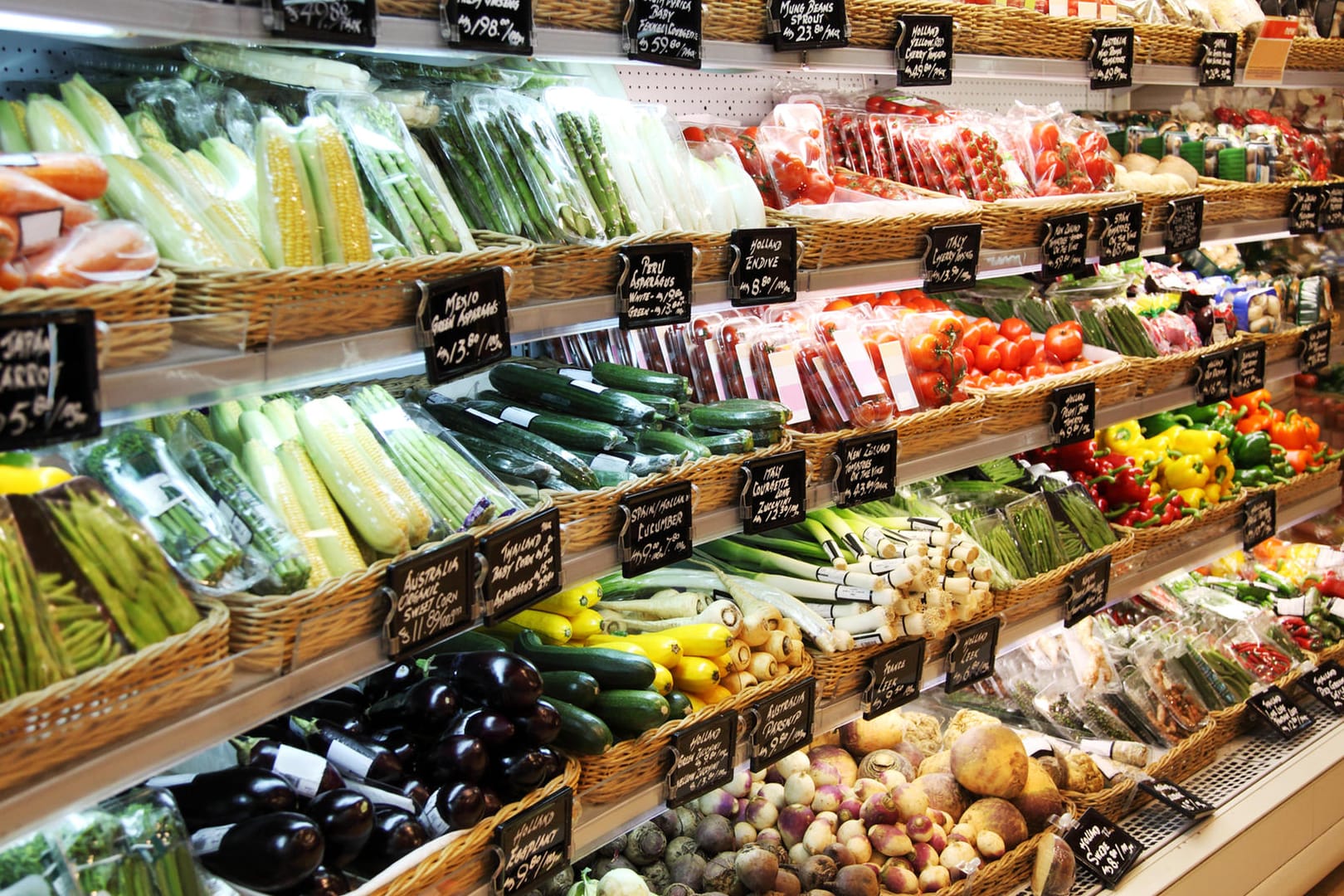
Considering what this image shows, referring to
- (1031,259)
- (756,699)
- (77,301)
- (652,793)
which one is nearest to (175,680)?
(77,301)

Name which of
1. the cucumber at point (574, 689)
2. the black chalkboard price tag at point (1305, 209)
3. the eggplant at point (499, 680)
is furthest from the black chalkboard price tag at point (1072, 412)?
the eggplant at point (499, 680)

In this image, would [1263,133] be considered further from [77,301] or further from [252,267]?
[77,301]

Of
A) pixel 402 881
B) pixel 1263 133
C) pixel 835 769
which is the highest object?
pixel 1263 133

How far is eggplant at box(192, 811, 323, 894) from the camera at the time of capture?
165 centimetres

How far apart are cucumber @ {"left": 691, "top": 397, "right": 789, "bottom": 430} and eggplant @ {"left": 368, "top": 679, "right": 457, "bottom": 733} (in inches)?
31.2

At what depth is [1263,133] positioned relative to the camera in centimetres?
442

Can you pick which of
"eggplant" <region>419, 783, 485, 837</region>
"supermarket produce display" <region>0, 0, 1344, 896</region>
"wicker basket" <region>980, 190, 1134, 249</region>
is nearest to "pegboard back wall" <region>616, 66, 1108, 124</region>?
"supermarket produce display" <region>0, 0, 1344, 896</region>

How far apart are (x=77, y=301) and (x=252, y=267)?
0.29 metres

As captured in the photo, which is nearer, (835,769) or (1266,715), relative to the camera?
(835,769)

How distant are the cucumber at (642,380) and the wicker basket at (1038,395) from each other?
0.90 metres

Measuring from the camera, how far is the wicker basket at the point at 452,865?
177 centimetres

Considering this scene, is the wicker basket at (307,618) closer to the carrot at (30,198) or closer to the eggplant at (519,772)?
the eggplant at (519,772)

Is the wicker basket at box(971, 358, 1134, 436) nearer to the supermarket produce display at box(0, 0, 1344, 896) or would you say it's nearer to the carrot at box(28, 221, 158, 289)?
the supermarket produce display at box(0, 0, 1344, 896)

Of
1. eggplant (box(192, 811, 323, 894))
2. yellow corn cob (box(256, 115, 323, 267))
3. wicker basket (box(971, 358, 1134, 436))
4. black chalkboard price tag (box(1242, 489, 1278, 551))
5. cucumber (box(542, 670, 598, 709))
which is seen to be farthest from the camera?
black chalkboard price tag (box(1242, 489, 1278, 551))
